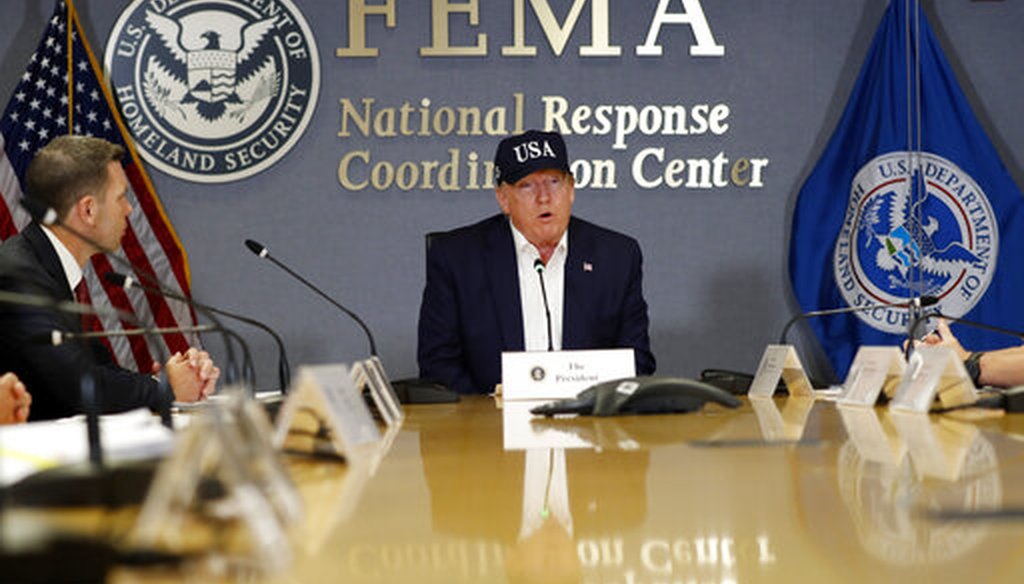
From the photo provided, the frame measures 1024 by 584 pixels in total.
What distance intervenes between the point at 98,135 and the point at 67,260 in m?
1.42

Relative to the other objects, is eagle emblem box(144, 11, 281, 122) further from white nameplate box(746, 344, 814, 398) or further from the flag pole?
white nameplate box(746, 344, 814, 398)

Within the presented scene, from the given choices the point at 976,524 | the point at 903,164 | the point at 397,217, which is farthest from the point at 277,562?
the point at 903,164

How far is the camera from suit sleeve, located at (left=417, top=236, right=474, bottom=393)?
3.65m

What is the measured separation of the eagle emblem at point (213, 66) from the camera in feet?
15.2

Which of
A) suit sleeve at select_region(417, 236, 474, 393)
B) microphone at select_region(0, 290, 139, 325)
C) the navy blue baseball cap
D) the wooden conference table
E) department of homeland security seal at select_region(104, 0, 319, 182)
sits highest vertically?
department of homeland security seal at select_region(104, 0, 319, 182)

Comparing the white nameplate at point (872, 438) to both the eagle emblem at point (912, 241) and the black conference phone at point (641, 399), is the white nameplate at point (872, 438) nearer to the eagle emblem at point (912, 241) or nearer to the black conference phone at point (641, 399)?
the black conference phone at point (641, 399)

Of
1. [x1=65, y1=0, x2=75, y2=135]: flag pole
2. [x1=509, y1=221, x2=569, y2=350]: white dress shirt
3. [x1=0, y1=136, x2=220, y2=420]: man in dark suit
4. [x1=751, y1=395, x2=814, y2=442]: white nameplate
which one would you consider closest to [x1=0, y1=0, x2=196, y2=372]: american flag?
[x1=65, y1=0, x2=75, y2=135]: flag pole

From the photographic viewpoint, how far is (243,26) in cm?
464

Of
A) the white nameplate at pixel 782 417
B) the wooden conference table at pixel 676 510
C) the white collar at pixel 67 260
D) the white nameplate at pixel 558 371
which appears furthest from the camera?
the white collar at pixel 67 260

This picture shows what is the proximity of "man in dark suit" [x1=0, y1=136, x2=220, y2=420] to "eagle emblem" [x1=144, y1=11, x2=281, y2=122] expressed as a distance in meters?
1.30

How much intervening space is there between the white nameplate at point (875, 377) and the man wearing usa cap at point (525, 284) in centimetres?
121

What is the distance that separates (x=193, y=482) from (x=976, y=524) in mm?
579

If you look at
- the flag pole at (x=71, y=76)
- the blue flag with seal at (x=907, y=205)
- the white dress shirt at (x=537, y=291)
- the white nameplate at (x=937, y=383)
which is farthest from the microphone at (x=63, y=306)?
the blue flag with seal at (x=907, y=205)

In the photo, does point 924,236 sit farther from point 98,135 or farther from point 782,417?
point 98,135
